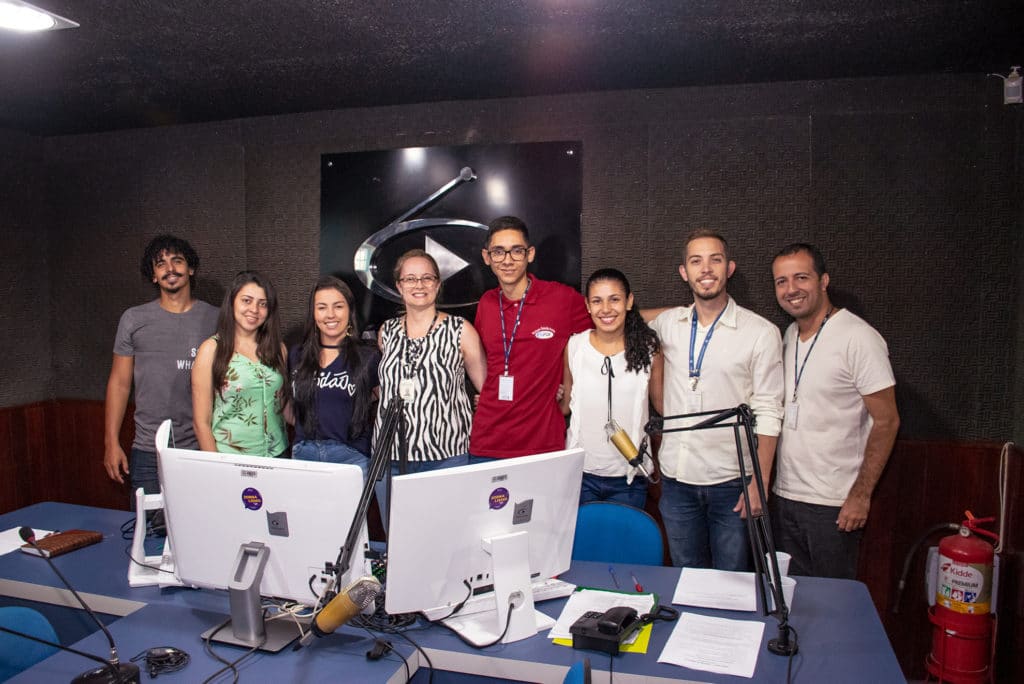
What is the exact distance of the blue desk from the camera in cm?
156

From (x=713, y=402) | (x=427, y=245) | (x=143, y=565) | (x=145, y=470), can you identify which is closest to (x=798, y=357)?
(x=713, y=402)

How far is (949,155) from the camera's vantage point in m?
3.00

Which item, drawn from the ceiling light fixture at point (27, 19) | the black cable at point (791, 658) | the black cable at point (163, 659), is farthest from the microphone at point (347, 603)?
the ceiling light fixture at point (27, 19)

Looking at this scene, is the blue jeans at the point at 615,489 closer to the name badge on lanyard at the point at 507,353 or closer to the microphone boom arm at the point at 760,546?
the name badge on lanyard at the point at 507,353

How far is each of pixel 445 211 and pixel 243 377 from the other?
1.36 metres

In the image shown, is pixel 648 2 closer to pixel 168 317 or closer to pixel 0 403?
pixel 168 317

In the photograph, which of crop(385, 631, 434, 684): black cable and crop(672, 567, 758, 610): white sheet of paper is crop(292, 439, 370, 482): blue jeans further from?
crop(672, 567, 758, 610): white sheet of paper

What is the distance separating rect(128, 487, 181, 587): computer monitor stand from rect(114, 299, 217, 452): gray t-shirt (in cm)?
138

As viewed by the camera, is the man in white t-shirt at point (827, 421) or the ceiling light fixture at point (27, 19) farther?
the man in white t-shirt at point (827, 421)

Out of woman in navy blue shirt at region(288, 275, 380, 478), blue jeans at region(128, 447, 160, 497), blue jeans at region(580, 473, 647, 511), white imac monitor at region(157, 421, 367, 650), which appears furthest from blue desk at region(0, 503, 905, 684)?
blue jeans at region(128, 447, 160, 497)

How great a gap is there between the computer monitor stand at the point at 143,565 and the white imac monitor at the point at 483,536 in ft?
2.61

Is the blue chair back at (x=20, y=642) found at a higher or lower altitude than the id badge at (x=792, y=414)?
lower

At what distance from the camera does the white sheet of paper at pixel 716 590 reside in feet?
6.11

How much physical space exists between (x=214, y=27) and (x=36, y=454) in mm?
3238
